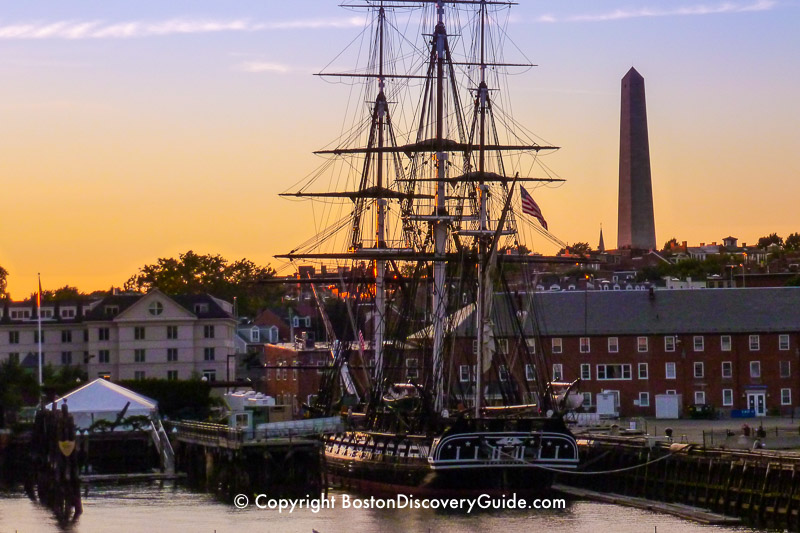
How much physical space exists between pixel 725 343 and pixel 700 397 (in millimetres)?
3532

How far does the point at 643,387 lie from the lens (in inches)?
3745

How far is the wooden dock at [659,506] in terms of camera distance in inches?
1966

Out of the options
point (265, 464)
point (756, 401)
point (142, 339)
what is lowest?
point (265, 464)

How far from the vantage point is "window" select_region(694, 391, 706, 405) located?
94.4 metres

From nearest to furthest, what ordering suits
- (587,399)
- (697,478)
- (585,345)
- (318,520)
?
(318,520) → (697,478) → (587,399) → (585,345)

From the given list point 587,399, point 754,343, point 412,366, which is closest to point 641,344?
point 587,399

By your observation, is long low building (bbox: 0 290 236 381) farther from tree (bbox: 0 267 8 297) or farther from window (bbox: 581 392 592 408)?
tree (bbox: 0 267 8 297)

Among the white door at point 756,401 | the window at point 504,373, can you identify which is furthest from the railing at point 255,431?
the white door at point 756,401

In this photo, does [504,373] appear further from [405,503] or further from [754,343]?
[405,503]

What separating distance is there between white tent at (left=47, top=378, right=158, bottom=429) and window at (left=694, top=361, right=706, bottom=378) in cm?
3346

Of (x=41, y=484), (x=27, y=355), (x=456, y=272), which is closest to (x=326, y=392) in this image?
(x=456, y=272)

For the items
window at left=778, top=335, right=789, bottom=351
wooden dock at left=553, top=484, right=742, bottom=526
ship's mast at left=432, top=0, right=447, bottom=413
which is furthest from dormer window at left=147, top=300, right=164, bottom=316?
wooden dock at left=553, top=484, right=742, bottom=526

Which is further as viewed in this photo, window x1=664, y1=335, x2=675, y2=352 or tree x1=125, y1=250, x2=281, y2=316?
tree x1=125, y1=250, x2=281, y2=316

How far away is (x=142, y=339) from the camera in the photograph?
10444 cm
